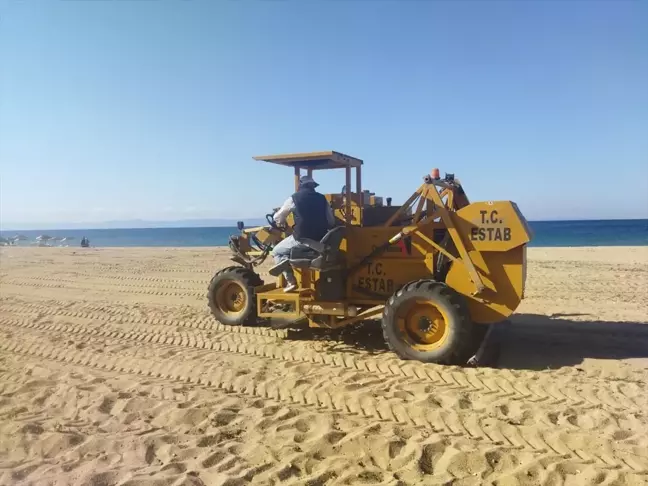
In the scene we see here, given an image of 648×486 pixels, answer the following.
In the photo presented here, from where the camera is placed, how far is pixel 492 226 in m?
6.32

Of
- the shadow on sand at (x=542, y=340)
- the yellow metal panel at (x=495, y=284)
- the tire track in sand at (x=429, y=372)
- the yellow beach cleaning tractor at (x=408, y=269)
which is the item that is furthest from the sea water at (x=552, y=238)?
the tire track in sand at (x=429, y=372)

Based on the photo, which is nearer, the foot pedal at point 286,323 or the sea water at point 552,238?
the foot pedal at point 286,323

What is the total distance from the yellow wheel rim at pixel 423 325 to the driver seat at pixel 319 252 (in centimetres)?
113

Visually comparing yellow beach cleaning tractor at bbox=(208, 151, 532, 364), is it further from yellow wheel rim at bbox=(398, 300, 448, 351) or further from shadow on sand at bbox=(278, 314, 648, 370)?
shadow on sand at bbox=(278, 314, 648, 370)

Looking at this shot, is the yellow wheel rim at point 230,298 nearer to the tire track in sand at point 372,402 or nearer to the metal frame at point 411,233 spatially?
the metal frame at point 411,233

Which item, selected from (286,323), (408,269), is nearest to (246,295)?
(286,323)

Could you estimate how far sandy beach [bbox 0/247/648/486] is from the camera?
12.5ft

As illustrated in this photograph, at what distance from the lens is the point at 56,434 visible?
438 cm

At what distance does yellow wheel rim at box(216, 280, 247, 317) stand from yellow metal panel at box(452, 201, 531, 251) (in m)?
3.64

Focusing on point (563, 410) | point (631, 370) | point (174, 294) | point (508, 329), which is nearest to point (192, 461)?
point (563, 410)

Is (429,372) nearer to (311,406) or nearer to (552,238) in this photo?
(311,406)

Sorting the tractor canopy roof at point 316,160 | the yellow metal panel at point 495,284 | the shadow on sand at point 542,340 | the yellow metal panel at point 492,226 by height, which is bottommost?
the shadow on sand at point 542,340

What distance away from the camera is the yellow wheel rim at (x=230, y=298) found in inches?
335

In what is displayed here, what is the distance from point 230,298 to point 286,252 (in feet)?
5.67
